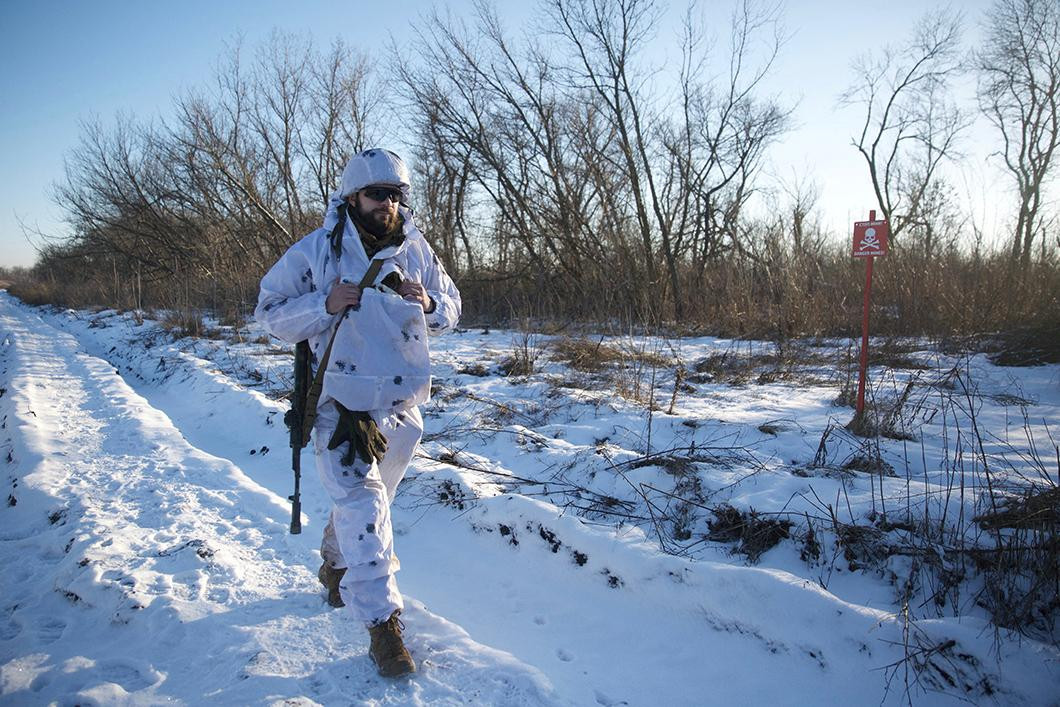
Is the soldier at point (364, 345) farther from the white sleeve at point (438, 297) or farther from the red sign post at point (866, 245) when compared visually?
the red sign post at point (866, 245)

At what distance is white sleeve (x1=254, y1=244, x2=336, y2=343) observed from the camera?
2.31 m

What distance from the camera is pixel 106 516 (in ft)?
11.5

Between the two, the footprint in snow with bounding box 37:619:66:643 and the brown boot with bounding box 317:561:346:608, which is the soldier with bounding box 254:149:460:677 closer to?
the brown boot with bounding box 317:561:346:608

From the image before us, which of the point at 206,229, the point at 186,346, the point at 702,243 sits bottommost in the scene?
the point at 186,346

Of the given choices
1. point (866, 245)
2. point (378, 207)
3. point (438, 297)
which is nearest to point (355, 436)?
point (438, 297)

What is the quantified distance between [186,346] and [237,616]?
8.46 m

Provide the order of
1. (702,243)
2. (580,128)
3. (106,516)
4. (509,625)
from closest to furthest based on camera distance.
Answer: (509,625) < (106,516) < (580,128) < (702,243)

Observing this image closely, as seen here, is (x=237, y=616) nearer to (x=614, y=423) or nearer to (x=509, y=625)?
(x=509, y=625)

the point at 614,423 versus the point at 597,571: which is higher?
the point at 614,423

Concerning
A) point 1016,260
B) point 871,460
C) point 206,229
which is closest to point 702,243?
point 1016,260

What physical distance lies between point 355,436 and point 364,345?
1.22 ft

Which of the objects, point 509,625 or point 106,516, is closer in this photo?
point 509,625

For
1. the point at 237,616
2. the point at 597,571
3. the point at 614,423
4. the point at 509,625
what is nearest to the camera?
the point at 237,616

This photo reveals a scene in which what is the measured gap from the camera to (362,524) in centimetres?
230
